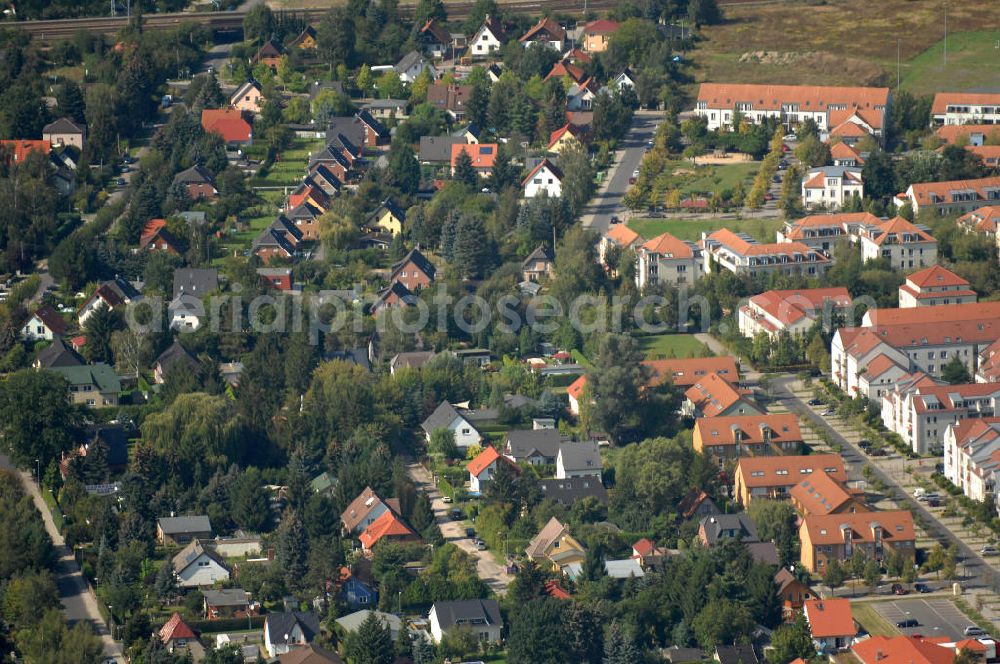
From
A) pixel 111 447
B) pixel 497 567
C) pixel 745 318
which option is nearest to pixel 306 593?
pixel 497 567

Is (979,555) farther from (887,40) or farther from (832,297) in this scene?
(887,40)

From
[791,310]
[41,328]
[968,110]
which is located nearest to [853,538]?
[791,310]

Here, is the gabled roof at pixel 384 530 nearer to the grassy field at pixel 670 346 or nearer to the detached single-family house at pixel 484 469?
the detached single-family house at pixel 484 469

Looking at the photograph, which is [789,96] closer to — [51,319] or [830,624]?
[51,319]

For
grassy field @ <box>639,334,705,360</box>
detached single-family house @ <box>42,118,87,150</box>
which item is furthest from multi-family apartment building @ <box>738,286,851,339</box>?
detached single-family house @ <box>42,118,87,150</box>

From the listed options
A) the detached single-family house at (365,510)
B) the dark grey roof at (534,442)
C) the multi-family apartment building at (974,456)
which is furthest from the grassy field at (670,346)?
the detached single-family house at (365,510)
